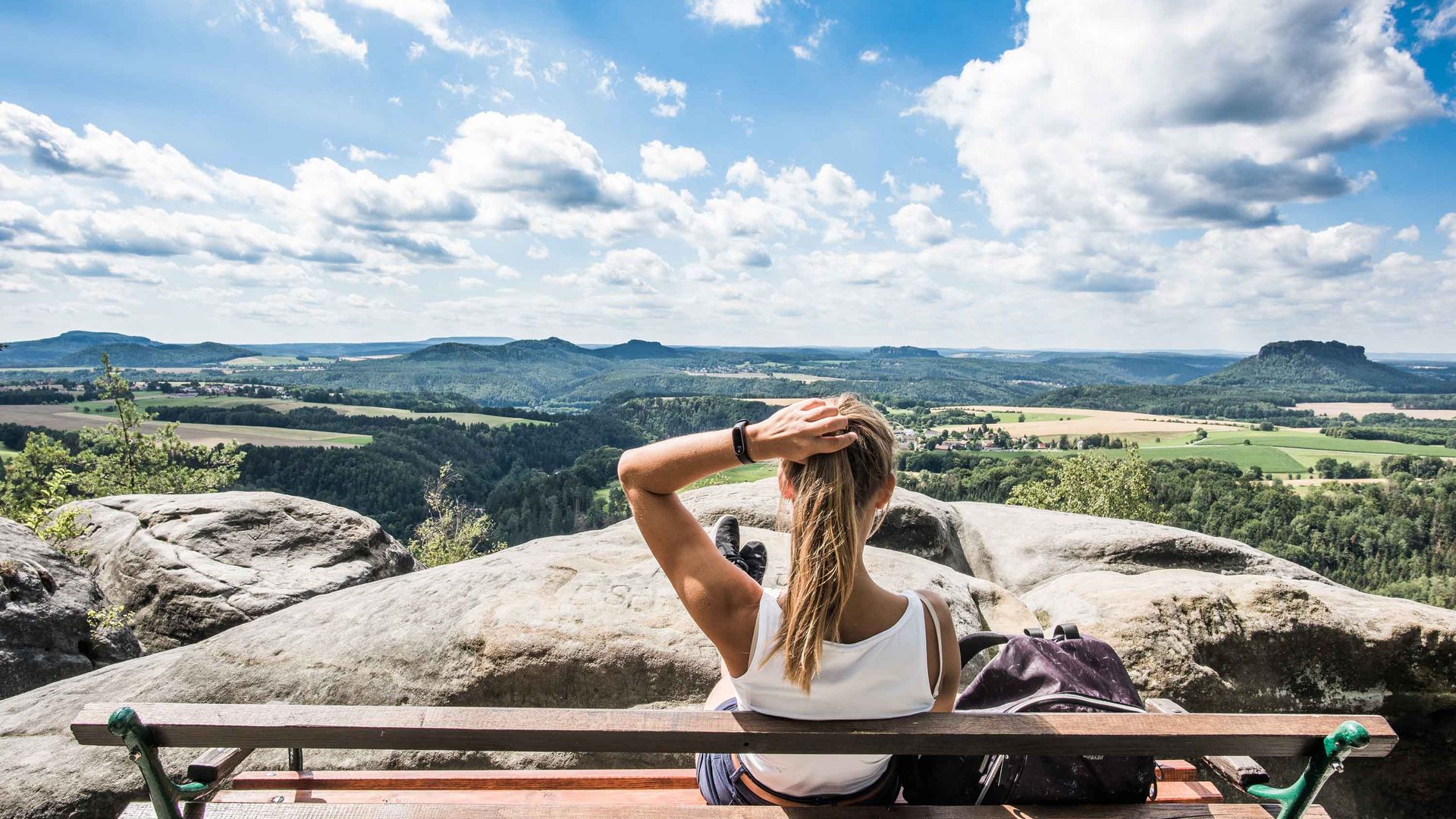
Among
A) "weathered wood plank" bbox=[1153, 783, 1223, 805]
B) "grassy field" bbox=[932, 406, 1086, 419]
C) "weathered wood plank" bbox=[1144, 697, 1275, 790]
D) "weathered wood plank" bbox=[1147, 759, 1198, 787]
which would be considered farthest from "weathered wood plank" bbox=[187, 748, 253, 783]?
"grassy field" bbox=[932, 406, 1086, 419]

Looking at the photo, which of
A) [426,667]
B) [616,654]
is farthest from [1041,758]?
[426,667]

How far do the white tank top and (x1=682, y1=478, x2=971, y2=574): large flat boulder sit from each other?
7.66 meters

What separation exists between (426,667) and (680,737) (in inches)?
182

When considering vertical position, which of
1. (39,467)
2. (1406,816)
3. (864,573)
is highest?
(864,573)

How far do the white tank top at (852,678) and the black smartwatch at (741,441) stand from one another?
0.68m

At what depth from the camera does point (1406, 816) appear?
7828 millimetres

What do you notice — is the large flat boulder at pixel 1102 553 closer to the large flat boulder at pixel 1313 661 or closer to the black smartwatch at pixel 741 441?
the large flat boulder at pixel 1313 661

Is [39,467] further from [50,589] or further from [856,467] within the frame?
[856,467]

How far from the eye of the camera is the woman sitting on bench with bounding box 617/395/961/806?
278 centimetres

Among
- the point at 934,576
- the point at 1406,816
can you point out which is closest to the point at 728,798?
the point at 934,576

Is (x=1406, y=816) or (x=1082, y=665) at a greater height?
A: (x=1082, y=665)

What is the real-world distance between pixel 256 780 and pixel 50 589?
27.2 feet

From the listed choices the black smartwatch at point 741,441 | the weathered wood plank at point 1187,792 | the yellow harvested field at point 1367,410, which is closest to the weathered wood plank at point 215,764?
the black smartwatch at point 741,441

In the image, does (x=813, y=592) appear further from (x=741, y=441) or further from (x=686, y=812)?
(x=686, y=812)
